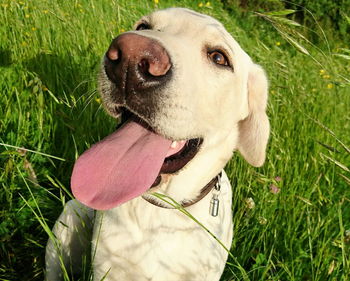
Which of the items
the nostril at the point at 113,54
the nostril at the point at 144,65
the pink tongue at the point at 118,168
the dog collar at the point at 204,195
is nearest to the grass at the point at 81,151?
the pink tongue at the point at 118,168

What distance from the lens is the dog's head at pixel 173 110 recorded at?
1.63m

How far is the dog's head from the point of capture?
1.63m

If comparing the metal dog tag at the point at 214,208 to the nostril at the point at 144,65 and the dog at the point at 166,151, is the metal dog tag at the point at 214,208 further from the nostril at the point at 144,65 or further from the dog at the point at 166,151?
the nostril at the point at 144,65

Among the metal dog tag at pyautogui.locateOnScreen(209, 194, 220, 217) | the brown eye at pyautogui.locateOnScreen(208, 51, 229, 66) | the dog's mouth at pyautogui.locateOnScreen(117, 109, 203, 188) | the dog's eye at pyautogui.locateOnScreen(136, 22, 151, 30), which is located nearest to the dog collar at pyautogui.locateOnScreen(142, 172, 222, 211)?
the metal dog tag at pyautogui.locateOnScreen(209, 194, 220, 217)

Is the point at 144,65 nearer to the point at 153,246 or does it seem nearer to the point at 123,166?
the point at 123,166

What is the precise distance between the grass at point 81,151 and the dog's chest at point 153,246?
22 cm

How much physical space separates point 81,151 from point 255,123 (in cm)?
126

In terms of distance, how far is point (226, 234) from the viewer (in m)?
2.23

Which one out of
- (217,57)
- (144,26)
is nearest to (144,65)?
(217,57)

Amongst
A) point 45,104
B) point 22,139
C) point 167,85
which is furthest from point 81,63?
point 167,85

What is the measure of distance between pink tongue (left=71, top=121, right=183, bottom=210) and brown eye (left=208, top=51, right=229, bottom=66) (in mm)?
534

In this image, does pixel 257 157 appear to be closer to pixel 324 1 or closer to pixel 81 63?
pixel 81 63

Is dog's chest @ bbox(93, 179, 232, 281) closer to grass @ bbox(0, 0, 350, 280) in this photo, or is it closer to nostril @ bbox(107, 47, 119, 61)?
grass @ bbox(0, 0, 350, 280)

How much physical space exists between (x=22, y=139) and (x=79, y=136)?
1.33 feet
